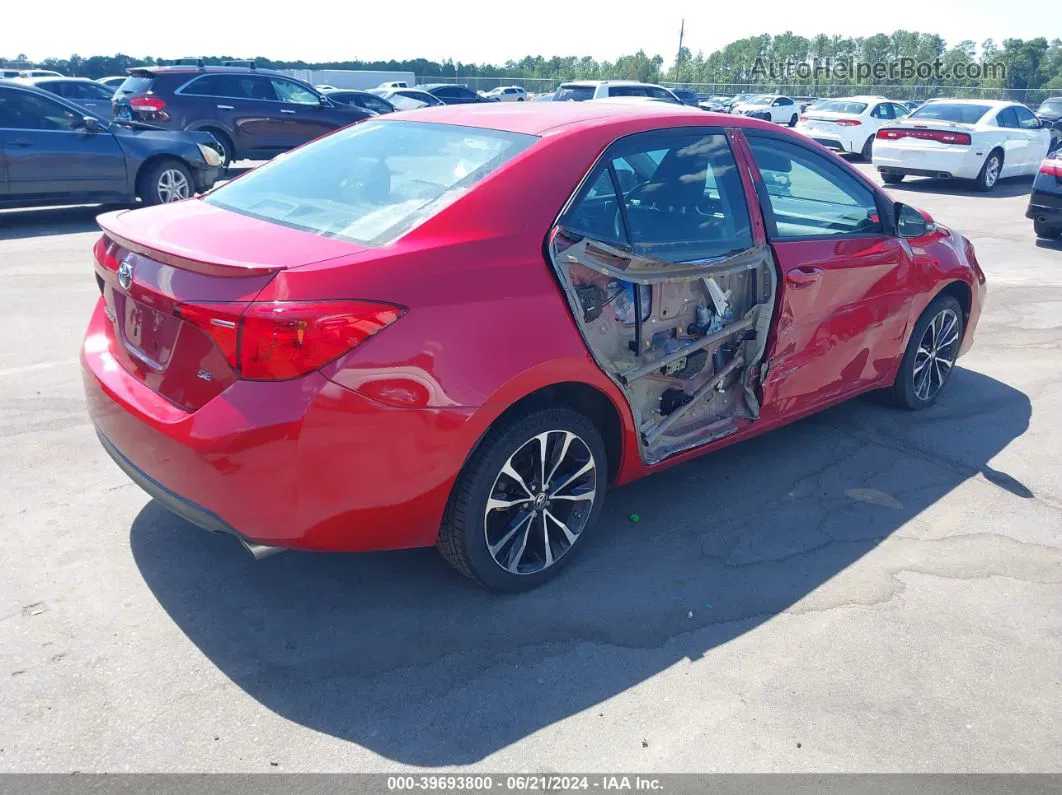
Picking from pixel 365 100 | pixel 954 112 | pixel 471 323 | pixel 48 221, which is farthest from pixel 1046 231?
pixel 365 100

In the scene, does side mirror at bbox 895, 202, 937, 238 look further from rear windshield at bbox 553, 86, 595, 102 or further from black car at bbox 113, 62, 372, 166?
rear windshield at bbox 553, 86, 595, 102

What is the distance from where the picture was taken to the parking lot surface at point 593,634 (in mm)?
2781

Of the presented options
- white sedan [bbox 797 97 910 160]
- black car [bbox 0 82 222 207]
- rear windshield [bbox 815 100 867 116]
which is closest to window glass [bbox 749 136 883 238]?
black car [bbox 0 82 222 207]

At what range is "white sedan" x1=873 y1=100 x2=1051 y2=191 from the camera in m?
16.0

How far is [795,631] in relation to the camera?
3.40 metres

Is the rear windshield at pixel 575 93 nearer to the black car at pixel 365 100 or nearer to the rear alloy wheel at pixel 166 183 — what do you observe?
the black car at pixel 365 100

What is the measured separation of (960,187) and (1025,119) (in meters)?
2.06

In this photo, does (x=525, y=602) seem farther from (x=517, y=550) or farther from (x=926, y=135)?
(x=926, y=135)

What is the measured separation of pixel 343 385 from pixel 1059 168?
1113 centimetres

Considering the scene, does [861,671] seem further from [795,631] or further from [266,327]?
[266,327]

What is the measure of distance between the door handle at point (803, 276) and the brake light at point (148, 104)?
13684mm

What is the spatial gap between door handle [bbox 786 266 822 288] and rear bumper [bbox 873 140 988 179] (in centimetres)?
1343

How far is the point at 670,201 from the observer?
3891mm

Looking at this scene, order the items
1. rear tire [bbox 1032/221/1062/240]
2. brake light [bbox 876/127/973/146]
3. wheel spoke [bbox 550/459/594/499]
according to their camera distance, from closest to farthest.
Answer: wheel spoke [bbox 550/459/594/499] < rear tire [bbox 1032/221/1062/240] < brake light [bbox 876/127/973/146]
